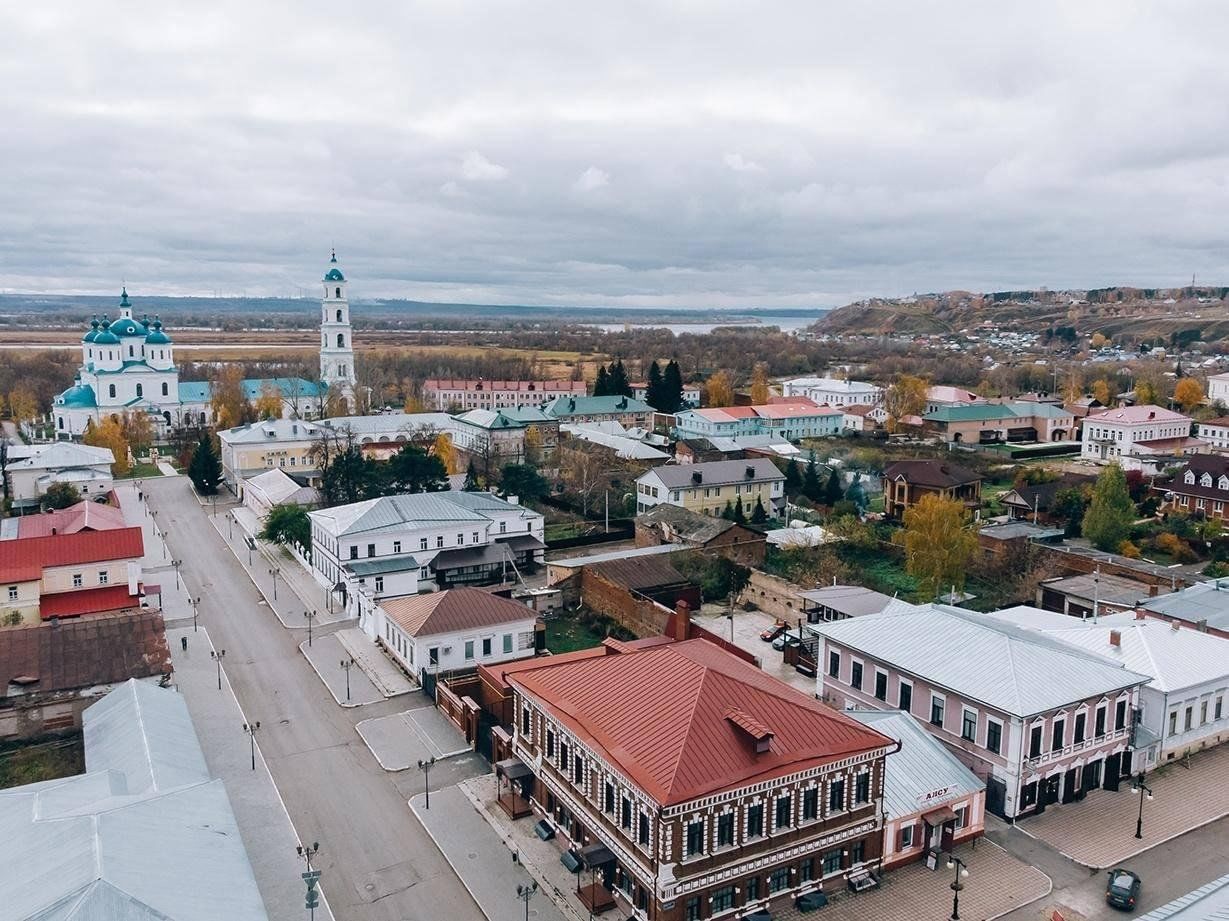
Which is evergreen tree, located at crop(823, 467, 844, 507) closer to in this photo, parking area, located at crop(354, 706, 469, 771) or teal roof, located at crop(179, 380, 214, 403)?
parking area, located at crop(354, 706, 469, 771)

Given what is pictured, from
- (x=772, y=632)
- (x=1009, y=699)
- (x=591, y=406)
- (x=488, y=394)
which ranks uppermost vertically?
(x=591, y=406)

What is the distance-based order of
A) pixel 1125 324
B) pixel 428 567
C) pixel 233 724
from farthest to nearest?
pixel 1125 324
pixel 428 567
pixel 233 724

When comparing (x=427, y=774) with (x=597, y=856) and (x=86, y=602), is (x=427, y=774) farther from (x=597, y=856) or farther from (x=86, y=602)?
(x=86, y=602)

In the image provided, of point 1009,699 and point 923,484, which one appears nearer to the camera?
point 1009,699

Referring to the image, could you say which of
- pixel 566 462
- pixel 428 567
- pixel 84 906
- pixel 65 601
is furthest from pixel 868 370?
pixel 84 906

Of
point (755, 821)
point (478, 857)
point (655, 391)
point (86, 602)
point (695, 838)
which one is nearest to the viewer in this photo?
point (695, 838)

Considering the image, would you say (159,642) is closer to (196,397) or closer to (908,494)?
(908,494)

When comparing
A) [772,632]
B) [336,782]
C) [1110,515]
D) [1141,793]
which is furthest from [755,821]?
[1110,515]
